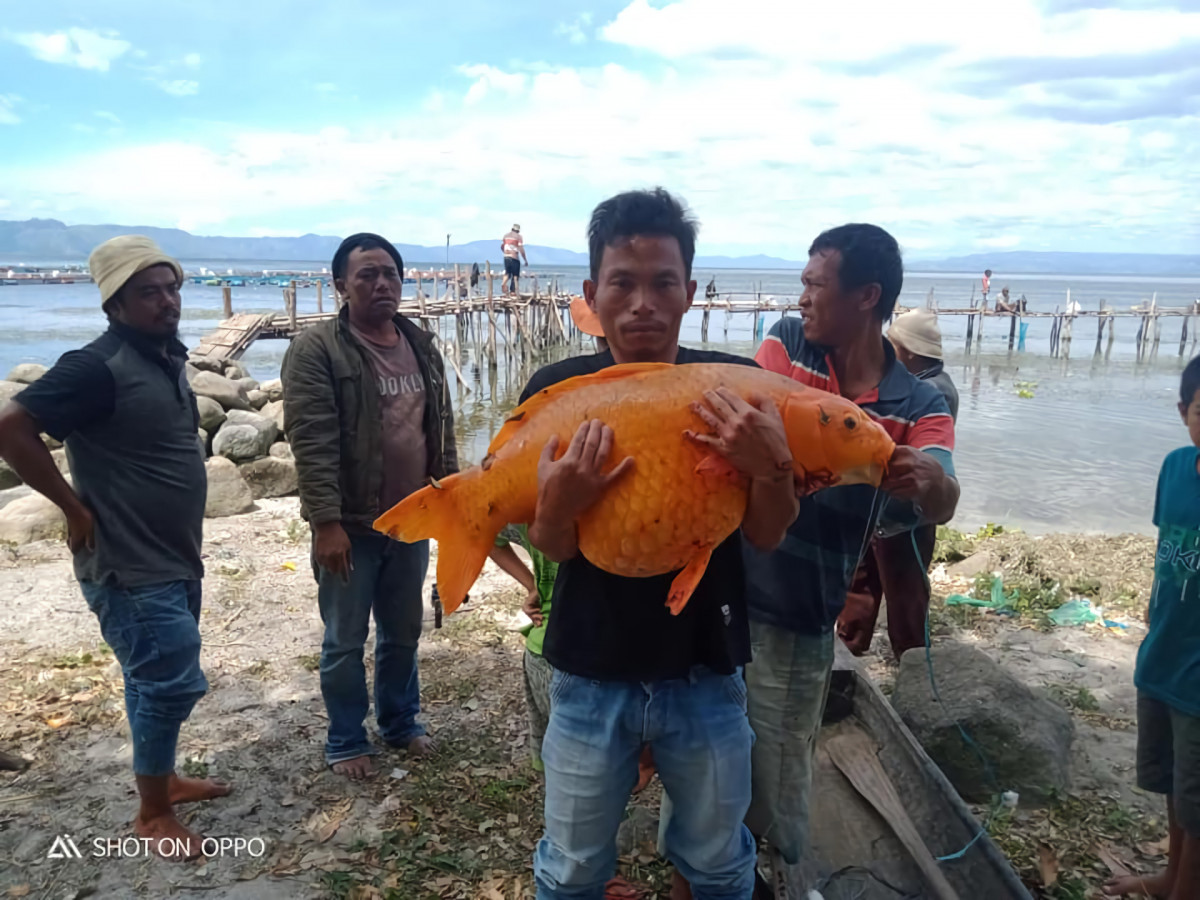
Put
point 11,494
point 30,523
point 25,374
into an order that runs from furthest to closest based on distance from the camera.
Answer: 1. point 25,374
2. point 11,494
3. point 30,523

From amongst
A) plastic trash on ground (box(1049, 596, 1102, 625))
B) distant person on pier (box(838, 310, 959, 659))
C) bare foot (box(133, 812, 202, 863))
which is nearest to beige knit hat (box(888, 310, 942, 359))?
distant person on pier (box(838, 310, 959, 659))

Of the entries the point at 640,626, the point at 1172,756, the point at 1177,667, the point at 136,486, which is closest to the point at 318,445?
the point at 136,486

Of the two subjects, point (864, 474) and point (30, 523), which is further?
point (30, 523)

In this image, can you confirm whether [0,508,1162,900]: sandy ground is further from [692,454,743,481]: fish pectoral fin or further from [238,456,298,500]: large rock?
[238,456,298,500]: large rock

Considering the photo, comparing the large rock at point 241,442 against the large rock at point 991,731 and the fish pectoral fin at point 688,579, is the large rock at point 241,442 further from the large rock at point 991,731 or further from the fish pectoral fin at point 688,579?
the fish pectoral fin at point 688,579

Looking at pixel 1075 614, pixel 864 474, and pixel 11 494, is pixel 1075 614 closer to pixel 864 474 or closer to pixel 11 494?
pixel 864 474

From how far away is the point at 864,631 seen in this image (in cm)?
560

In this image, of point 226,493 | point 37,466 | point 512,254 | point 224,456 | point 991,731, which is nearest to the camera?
point 37,466

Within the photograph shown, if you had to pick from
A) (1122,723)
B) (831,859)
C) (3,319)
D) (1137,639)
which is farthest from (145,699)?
(3,319)

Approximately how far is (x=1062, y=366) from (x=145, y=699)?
3344 centimetres

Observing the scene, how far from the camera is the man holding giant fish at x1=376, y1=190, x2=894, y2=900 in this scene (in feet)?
5.74

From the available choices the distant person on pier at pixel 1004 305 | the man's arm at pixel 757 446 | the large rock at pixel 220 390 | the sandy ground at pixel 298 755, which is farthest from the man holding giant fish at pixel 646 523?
the distant person on pier at pixel 1004 305

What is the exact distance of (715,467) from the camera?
1744 mm

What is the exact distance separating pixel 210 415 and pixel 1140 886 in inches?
552
